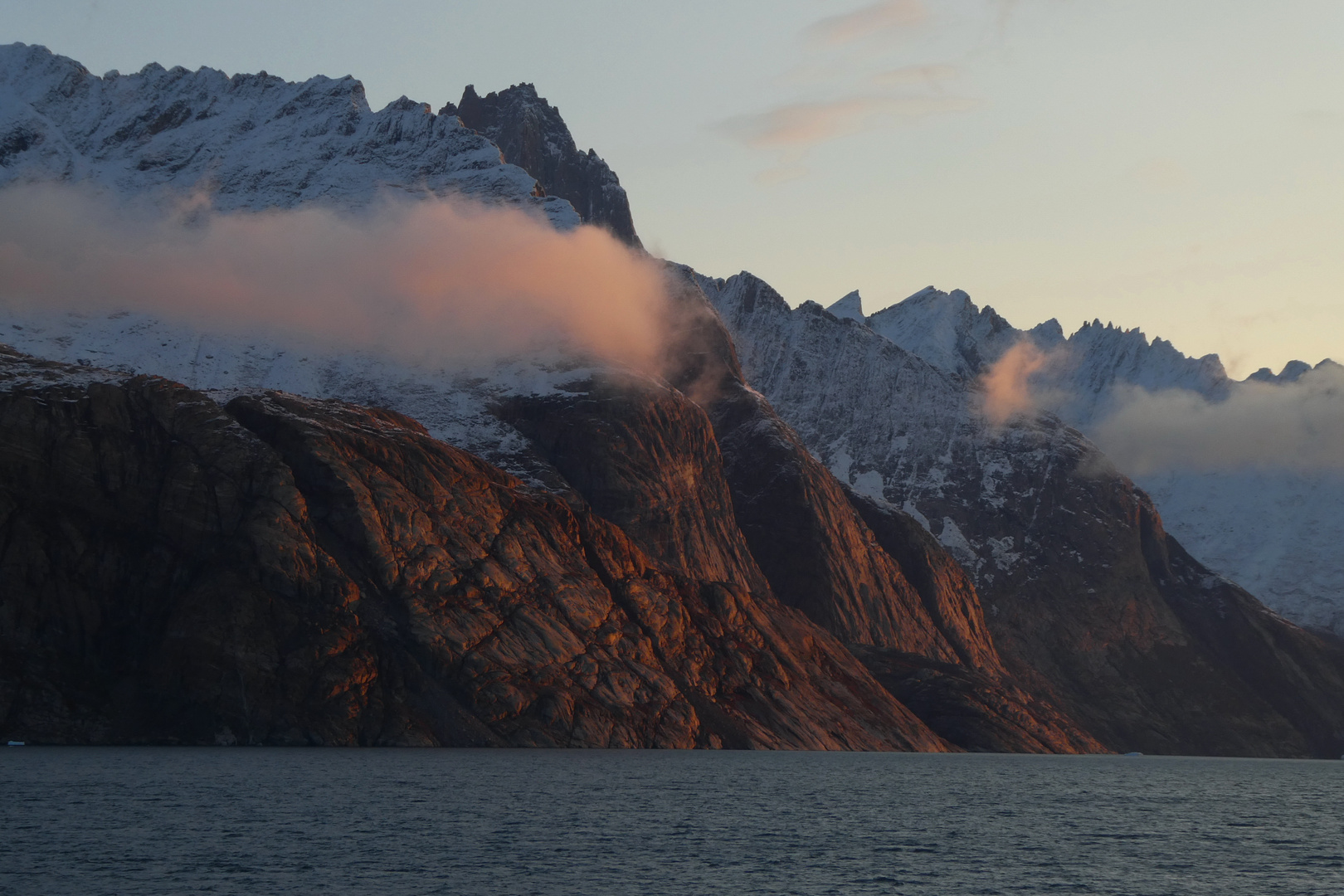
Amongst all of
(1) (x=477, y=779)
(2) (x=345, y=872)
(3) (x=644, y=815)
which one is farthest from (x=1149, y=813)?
(2) (x=345, y=872)

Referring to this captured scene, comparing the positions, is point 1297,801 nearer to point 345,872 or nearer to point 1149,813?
point 1149,813

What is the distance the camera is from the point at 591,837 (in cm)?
12081

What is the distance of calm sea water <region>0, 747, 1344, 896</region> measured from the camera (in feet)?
323

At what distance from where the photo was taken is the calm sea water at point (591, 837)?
98375 millimetres

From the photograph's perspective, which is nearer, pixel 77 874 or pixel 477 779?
pixel 77 874

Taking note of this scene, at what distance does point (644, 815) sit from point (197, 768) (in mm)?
62933

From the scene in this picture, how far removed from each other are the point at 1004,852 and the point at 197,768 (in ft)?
314

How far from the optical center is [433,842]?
4496 inches

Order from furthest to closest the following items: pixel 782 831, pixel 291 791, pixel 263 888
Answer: pixel 291 791 < pixel 782 831 < pixel 263 888

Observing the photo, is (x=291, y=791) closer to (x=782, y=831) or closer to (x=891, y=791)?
(x=782, y=831)

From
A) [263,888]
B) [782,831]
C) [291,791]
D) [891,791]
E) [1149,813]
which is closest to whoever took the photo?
[263,888]

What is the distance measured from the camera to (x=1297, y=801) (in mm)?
199875

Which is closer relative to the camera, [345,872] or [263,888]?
[263,888]

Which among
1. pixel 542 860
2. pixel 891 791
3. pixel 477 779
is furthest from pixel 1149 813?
pixel 542 860
